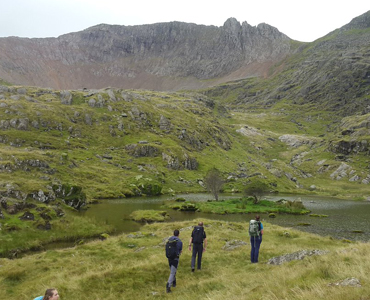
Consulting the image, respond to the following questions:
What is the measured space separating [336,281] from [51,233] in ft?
128

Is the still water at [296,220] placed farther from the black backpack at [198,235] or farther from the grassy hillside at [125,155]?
the black backpack at [198,235]

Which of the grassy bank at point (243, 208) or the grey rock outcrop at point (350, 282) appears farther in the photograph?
the grassy bank at point (243, 208)

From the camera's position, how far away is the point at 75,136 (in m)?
148

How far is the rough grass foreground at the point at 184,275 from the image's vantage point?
12.0m

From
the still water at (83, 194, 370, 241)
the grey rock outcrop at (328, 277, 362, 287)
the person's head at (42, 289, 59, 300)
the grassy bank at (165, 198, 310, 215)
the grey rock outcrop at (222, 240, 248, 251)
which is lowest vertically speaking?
the grassy bank at (165, 198, 310, 215)

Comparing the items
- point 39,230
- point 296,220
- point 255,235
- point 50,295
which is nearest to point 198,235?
point 255,235

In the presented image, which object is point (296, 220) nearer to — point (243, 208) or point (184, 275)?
point (243, 208)

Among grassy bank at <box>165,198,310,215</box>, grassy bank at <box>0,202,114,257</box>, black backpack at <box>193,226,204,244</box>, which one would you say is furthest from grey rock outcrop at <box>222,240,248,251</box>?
grassy bank at <box>165,198,310,215</box>

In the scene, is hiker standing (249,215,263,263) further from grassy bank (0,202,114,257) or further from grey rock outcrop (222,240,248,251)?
grassy bank (0,202,114,257)

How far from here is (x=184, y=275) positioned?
1997 centimetres

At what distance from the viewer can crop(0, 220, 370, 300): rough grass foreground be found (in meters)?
12.0

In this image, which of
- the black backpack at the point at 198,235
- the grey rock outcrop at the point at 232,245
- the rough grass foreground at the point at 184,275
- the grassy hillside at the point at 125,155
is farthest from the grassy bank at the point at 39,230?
the grassy hillside at the point at 125,155

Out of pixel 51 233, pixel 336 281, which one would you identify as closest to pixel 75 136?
pixel 51 233

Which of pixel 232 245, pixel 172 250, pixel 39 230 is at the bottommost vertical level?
pixel 39 230
